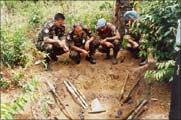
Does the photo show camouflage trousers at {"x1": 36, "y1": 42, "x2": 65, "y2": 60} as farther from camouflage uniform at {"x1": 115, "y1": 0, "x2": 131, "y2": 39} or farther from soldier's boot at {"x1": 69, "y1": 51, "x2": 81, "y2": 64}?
camouflage uniform at {"x1": 115, "y1": 0, "x2": 131, "y2": 39}

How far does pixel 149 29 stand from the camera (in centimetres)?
723

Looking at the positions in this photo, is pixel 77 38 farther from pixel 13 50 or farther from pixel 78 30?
pixel 13 50

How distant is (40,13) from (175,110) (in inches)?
256

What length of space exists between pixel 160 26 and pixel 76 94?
1891 mm

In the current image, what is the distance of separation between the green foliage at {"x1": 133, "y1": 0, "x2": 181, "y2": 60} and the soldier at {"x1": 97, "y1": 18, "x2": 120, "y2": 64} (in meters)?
0.77

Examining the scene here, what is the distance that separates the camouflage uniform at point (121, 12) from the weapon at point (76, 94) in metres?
1.99

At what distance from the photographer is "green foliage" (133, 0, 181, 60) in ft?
21.8

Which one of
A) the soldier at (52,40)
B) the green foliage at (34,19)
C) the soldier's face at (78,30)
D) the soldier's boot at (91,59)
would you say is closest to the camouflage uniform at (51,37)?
the soldier at (52,40)

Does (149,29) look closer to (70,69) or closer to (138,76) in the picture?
(138,76)

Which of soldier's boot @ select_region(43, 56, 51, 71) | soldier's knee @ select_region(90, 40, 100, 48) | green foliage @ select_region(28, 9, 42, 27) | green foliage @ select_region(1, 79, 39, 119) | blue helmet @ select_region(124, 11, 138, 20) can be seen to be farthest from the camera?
green foliage @ select_region(28, 9, 42, 27)

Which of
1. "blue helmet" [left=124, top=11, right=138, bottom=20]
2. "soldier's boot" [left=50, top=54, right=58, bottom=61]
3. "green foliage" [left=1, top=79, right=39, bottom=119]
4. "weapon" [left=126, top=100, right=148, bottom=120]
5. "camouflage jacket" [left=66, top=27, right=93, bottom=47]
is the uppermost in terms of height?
"blue helmet" [left=124, top=11, right=138, bottom=20]

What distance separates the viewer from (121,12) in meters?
8.88

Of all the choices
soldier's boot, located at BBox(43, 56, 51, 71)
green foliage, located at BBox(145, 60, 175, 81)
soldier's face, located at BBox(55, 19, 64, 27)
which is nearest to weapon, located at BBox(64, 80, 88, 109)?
soldier's boot, located at BBox(43, 56, 51, 71)

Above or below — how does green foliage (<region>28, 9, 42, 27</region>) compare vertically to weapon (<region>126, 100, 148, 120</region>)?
above
